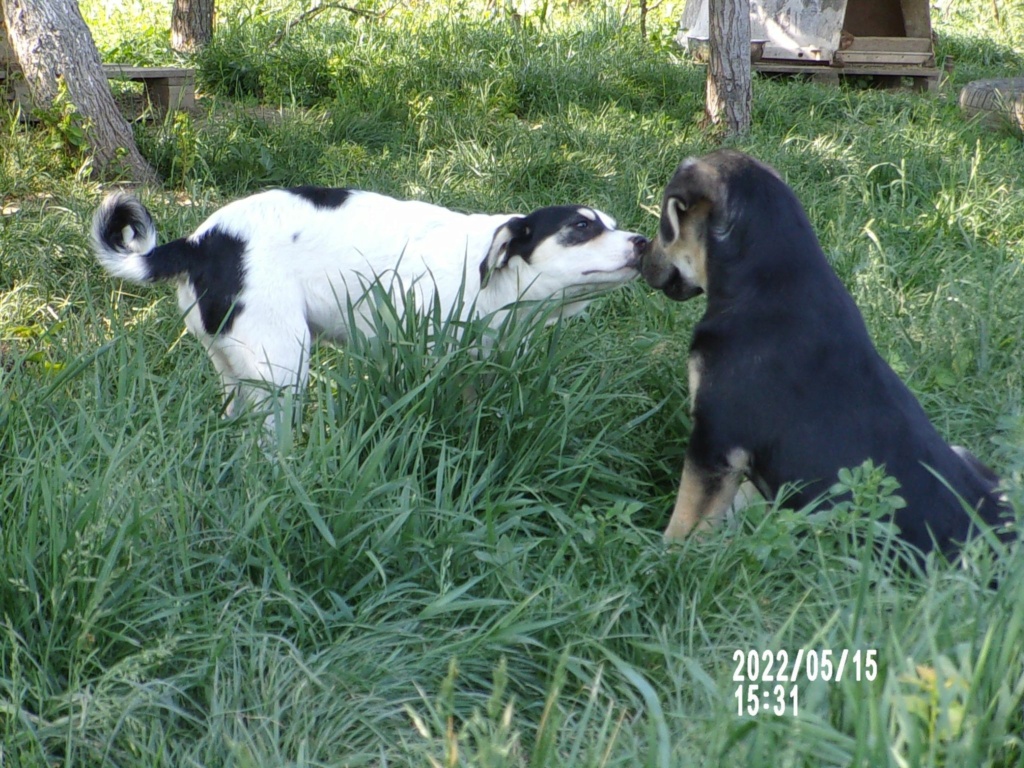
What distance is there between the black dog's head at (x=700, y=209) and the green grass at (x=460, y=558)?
0.44 metres

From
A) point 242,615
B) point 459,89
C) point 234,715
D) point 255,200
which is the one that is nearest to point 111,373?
point 255,200

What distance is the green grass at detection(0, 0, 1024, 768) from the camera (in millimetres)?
1986

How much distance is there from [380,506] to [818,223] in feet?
12.1

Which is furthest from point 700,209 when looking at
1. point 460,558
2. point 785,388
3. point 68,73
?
point 68,73

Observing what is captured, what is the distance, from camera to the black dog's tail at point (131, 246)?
12.7ft

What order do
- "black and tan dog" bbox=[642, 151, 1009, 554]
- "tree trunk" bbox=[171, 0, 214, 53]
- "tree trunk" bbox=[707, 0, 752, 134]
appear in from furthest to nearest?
"tree trunk" bbox=[171, 0, 214, 53] → "tree trunk" bbox=[707, 0, 752, 134] → "black and tan dog" bbox=[642, 151, 1009, 554]

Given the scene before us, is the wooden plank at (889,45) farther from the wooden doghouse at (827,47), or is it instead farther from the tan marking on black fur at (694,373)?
the tan marking on black fur at (694,373)

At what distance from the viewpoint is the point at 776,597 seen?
267 centimetres

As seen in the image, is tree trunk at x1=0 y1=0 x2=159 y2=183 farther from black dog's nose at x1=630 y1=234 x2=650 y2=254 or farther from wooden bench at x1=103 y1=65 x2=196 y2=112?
black dog's nose at x1=630 y1=234 x2=650 y2=254

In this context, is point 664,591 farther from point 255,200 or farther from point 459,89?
point 459,89

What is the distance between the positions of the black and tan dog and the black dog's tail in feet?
5.98

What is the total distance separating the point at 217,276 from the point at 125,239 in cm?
43

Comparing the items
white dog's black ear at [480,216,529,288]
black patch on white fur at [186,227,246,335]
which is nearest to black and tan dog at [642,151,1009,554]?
white dog's black ear at [480,216,529,288]
